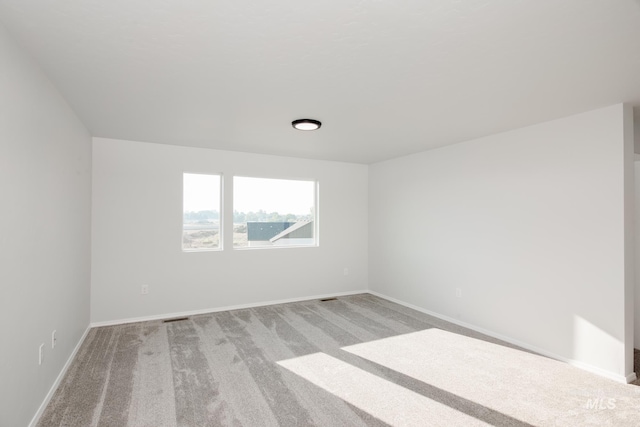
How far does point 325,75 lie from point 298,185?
11.0 ft

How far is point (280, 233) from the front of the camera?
17.9ft

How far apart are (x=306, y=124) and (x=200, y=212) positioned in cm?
235

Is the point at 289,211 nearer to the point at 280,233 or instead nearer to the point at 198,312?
the point at 280,233

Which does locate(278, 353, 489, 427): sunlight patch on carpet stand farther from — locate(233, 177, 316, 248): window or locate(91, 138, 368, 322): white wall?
locate(233, 177, 316, 248): window

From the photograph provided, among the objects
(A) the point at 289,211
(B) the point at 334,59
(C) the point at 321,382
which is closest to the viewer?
(B) the point at 334,59

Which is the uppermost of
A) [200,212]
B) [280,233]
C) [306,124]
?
[306,124]

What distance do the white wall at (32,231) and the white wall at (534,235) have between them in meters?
4.32

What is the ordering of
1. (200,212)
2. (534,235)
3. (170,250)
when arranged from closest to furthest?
(534,235)
(170,250)
(200,212)

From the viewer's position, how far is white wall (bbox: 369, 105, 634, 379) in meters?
2.86

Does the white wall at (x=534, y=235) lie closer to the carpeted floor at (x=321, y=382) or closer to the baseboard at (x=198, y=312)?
the carpeted floor at (x=321, y=382)

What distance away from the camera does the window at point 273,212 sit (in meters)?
5.05

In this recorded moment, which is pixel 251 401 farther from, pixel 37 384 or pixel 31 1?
pixel 31 1

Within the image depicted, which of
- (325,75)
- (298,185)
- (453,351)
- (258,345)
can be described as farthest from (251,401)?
(298,185)

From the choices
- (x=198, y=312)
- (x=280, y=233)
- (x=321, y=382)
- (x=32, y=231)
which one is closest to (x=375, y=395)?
(x=321, y=382)
